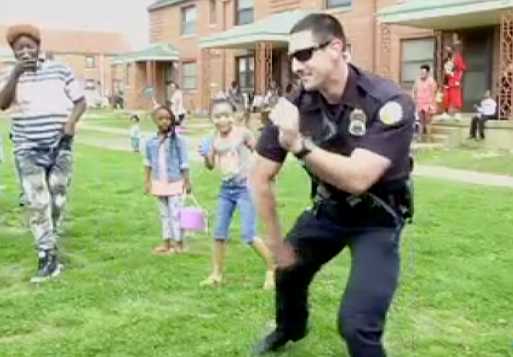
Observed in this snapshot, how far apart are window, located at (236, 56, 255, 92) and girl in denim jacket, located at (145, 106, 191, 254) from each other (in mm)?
25829

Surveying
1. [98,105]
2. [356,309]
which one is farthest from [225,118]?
[98,105]

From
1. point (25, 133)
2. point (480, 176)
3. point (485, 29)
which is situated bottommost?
point (480, 176)

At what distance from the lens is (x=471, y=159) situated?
16125mm

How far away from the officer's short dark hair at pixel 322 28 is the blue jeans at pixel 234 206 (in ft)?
8.80

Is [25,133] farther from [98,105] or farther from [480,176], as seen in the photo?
[98,105]

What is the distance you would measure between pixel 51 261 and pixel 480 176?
29.3ft

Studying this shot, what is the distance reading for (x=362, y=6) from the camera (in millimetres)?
26797

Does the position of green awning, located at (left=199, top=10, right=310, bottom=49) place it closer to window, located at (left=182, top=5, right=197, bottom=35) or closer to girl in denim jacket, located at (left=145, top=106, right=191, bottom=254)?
window, located at (left=182, top=5, right=197, bottom=35)

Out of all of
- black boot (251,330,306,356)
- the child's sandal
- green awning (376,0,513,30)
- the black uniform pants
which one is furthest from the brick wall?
the black uniform pants

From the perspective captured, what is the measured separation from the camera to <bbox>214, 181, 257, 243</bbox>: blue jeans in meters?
6.23

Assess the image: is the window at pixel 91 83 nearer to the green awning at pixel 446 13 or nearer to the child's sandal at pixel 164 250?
the green awning at pixel 446 13

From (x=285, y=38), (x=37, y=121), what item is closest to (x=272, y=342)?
(x=37, y=121)

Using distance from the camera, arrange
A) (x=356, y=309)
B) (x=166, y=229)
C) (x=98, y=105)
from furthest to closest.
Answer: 1. (x=98, y=105)
2. (x=166, y=229)
3. (x=356, y=309)

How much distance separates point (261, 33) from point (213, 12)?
35.1 feet
